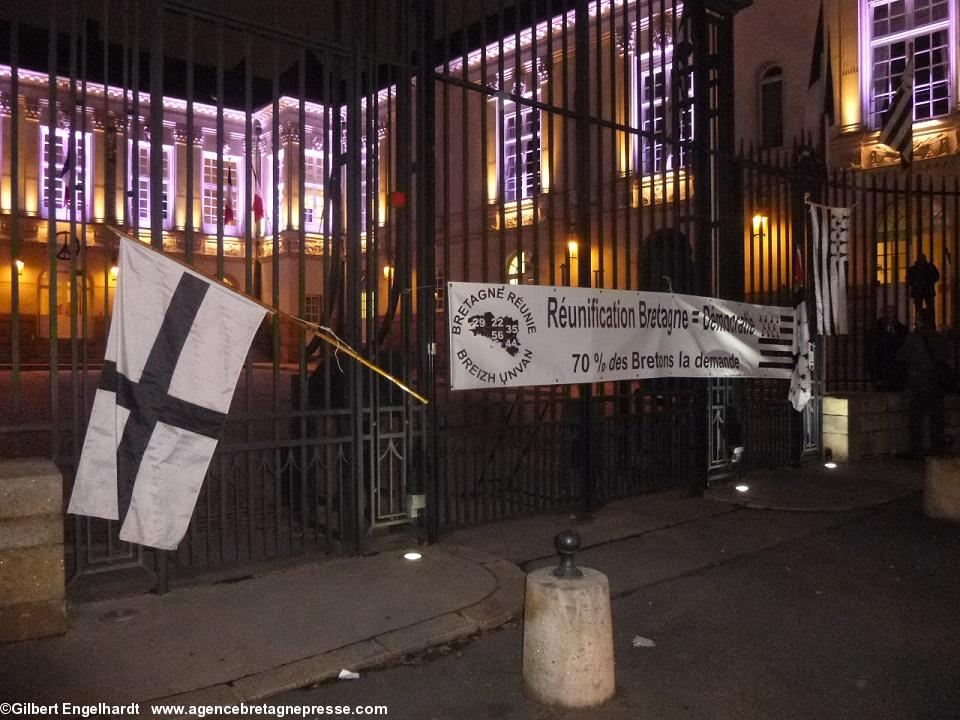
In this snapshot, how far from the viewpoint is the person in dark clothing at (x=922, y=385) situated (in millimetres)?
11398

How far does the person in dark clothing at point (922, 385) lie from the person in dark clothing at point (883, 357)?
28.2 inches

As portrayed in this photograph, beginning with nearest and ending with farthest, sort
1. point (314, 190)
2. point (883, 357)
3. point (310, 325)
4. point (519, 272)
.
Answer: point (310, 325), point (519, 272), point (883, 357), point (314, 190)

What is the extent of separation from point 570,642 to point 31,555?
316cm

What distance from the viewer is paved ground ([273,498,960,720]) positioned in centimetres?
392

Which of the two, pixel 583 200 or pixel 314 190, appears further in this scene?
pixel 314 190

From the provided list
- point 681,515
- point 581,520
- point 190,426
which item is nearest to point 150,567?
point 190,426

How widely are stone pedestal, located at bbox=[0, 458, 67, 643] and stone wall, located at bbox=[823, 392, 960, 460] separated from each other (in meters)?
10.3

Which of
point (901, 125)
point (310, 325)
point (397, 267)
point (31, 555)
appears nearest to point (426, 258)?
point (397, 267)

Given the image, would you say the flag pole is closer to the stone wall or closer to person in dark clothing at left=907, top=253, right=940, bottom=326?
the stone wall

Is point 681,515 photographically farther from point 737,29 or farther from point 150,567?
point 737,29

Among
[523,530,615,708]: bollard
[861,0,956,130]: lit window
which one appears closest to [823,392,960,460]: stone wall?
[523,530,615,708]: bollard

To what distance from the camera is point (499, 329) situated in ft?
22.5

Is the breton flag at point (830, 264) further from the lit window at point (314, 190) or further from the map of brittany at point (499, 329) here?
the lit window at point (314, 190)

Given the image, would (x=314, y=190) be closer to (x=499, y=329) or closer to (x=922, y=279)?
(x=922, y=279)
